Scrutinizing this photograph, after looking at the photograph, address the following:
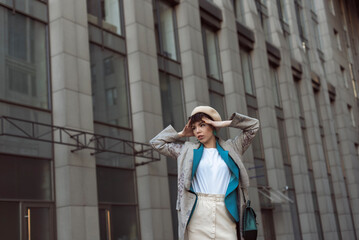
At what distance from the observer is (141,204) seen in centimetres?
1602

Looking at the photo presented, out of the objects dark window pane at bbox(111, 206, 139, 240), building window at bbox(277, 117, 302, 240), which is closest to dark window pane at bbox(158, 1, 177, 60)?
dark window pane at bbox(111, 206, 139, 240)

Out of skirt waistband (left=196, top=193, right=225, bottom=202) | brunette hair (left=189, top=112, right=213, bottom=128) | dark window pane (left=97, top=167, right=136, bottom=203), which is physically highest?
dark window pane (left=97, top=167, right=136, bottom=203)

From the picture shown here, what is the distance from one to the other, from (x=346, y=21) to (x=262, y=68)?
2490 centimetres

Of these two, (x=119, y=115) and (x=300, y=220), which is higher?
(x=119, y=115)

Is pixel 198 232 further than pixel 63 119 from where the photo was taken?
No

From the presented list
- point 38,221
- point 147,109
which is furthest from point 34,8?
point 38,221

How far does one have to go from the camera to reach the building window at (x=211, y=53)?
74.9ft

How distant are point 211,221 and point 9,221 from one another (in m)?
9.69

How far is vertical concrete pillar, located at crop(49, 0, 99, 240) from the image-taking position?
527 inches

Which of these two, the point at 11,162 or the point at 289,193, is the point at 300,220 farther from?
the point at 11,162

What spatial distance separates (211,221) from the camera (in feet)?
12.6

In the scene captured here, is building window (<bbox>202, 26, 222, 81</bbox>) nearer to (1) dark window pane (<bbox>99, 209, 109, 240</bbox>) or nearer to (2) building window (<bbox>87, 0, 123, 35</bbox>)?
(2) building window (<bbox>87, 0, 123, 35</bbox>)

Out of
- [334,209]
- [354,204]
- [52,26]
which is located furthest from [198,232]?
[354,204]

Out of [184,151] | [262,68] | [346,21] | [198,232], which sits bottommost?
[198,232]
